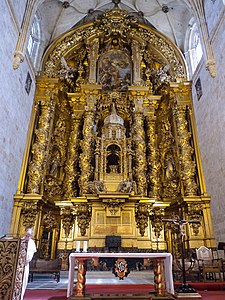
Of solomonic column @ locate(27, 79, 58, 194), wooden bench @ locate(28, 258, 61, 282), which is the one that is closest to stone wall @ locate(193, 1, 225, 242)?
wooden bench @ locate(28, 258, 61, 282)

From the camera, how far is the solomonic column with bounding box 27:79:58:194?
12094mm

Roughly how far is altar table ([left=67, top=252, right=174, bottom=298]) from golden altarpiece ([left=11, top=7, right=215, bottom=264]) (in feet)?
20.7

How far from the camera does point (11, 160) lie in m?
10.7

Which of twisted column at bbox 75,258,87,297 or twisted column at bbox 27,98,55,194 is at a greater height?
twisted column at bbox 27,98,55,194

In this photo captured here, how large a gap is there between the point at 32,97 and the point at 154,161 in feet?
24.5

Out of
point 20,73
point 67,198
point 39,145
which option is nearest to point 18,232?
point 67,198

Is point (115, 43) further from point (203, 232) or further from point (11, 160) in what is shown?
point (203, 232)

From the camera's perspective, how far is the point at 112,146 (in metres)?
14.3

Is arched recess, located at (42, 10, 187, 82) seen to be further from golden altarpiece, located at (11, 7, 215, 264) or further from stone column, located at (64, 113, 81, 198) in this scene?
stone column, located at (64, 113, 81, 198)

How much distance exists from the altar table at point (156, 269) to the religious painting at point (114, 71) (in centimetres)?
1267

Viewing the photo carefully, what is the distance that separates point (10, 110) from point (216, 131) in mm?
8618

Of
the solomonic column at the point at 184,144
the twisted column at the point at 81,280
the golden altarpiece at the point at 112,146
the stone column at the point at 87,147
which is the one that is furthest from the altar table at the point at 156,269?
the stone column at the point at 87,147

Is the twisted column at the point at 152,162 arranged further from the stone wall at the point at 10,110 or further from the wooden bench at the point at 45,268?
the stone wall at the point at 10,110

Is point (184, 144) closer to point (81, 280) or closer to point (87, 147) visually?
point (87, 147)
